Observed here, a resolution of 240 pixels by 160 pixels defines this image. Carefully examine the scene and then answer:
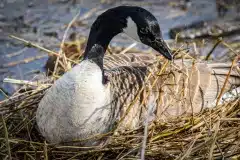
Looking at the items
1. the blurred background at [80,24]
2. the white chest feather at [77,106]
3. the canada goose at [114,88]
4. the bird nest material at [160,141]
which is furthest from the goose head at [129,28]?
the blurred background at [80,24]

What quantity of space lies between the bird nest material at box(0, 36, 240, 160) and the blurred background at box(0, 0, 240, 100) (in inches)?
83.5

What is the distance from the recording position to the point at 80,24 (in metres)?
8.04

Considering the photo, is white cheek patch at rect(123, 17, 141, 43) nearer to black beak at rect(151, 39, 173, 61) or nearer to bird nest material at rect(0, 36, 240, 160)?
black beak at rect(151, 39, 173, 61)

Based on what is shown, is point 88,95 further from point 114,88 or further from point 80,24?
point 80,24

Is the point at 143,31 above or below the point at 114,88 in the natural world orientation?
above

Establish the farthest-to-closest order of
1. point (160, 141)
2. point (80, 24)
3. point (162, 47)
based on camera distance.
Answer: point (80, 24), point (160, 141), point (162, 47)

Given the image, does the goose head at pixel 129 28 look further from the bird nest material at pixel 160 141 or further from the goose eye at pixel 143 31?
the bird nest material at pixel 160 141

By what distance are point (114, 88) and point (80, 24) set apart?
3.92m

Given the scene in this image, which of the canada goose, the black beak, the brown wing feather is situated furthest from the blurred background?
the black beak

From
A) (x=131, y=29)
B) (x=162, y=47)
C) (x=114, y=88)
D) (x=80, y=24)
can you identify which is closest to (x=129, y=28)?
(x=131, y=29)

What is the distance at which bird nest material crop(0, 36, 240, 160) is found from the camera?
3889 mm

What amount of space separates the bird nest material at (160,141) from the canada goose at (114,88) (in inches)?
3.8

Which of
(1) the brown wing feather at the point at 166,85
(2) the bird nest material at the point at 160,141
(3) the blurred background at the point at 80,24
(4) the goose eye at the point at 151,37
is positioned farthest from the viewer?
(3) the blurred background at the point at 80,24

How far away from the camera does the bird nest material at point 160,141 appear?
389cm
